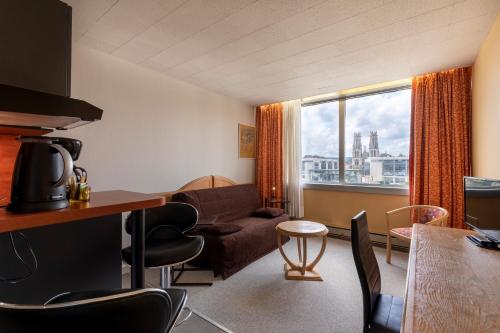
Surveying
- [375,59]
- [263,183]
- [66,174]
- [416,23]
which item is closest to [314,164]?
[263,183]

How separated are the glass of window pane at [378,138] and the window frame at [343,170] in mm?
60

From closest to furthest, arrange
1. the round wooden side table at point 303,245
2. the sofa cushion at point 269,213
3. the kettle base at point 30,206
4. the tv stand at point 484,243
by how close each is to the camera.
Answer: the kettle base at point 30,206, the tv stand at point 484,243, the round wooden side table at point 303,245, the sofa cushion at point 269,213

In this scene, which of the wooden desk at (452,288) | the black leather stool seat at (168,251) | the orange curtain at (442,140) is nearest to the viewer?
the wooden desk at (452,288)

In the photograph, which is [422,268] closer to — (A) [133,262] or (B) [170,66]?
(A) [133,262]

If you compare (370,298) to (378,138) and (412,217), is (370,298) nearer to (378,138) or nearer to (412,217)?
(412,217)

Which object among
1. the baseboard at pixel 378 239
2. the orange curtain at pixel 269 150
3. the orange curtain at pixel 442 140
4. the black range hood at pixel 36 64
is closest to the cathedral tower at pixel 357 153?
the orange curtain at pixel 442 140

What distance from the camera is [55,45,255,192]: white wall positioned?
248cm

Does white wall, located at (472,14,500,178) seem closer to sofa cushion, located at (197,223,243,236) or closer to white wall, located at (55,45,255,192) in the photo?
sofa cushion, located at (197,223,243,236)

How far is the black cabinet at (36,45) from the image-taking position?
1250mm

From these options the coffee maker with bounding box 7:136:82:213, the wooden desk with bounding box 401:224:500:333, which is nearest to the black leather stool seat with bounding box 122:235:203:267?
the coffee maker with bounding box 7:136:82:213

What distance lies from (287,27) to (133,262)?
2175 mm

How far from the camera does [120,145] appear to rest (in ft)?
8.93

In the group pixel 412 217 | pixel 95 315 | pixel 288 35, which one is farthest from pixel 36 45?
pixel 412 217

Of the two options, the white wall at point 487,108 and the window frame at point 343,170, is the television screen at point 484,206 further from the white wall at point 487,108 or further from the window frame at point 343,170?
the window frame at point 343,170
